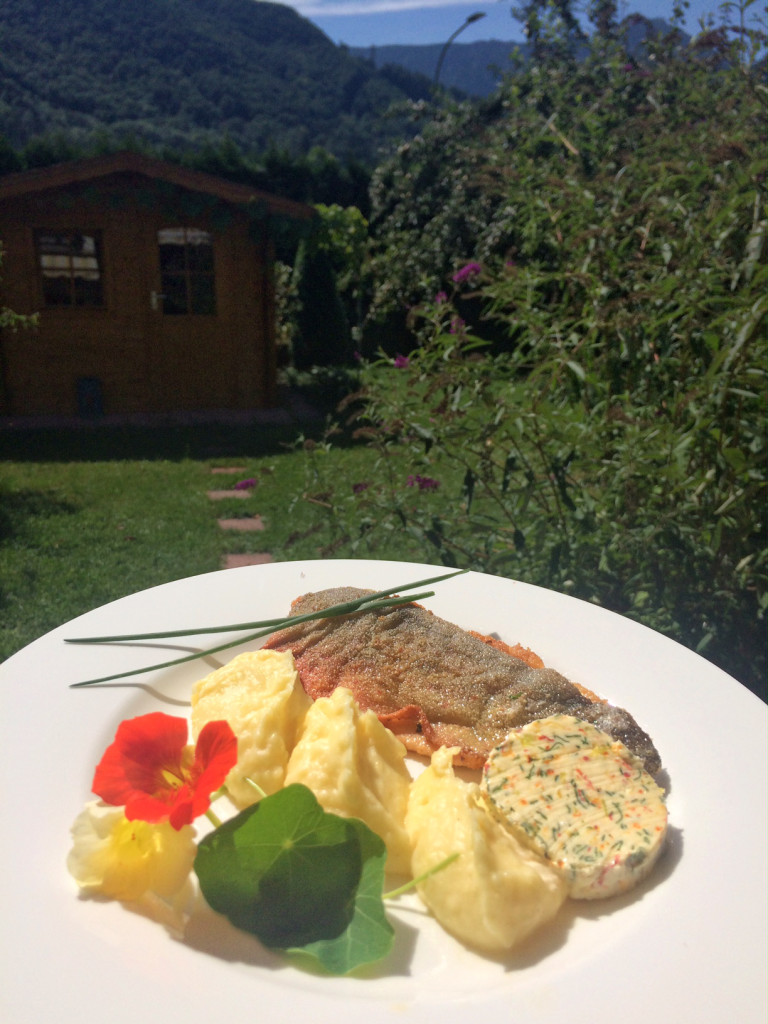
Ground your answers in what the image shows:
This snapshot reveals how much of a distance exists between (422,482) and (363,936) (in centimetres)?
207

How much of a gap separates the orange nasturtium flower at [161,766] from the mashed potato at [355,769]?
186 millimetres

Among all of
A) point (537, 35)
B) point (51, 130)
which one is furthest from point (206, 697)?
point (537, 35)

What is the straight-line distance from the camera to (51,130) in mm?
4039

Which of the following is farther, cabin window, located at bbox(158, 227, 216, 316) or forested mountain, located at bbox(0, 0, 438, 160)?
cabin window, located at bbox(158, 227, 216, 316)

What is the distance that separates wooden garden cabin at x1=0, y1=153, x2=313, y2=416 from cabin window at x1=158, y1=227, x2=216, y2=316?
13mm

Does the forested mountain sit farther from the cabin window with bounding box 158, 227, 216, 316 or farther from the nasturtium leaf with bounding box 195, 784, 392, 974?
the cabin window with bounding box 158, 227, 216, 316

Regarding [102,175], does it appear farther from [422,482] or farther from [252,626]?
[252,626]

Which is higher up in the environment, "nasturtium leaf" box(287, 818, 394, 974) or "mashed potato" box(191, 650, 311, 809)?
"mashed potato" box(191, 650, 311, 809)

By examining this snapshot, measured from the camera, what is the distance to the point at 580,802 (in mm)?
1400

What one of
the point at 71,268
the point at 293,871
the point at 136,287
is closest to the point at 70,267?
the point at 71,268

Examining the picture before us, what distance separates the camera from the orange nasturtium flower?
1283 millimetres

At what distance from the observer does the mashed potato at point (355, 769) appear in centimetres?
139

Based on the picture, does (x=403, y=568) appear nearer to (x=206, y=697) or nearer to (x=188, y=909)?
(x=206, y=697)

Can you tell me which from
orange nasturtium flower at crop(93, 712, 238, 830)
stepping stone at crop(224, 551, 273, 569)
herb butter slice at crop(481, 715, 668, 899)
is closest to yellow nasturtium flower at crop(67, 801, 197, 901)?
orange nasturtium flower at crop(93, 712, 238, 830)
